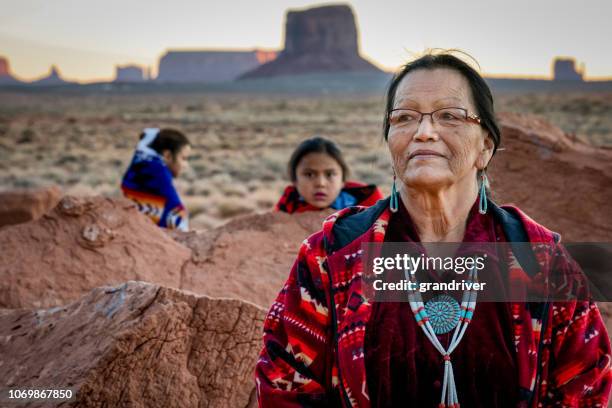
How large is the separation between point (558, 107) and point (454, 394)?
3997 centimetres

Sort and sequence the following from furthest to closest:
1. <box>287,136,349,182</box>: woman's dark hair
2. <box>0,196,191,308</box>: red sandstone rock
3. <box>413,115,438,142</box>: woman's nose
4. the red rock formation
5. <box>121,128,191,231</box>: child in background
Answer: the red rock formation
<box>121,128,191,231</box>: child in background
<box>287,136,349,182</box>: woman's dark hair
<box>0,196,191,308</box>: red sandstone rock
<box>413,115,438,142</box>: woman's nose

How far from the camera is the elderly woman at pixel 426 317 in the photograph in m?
1.87

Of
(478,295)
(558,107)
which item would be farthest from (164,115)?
(478,295)

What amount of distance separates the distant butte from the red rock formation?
112521 millimetres

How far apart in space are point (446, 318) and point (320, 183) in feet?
12.2

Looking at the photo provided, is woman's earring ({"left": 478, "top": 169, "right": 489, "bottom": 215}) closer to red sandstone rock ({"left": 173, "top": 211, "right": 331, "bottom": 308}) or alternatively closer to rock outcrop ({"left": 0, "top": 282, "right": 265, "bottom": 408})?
rock outcrop ({"left": 0, "top": 282, "right": 265, "bottom": 408})

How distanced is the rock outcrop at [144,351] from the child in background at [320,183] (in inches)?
108

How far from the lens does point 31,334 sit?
122 inches

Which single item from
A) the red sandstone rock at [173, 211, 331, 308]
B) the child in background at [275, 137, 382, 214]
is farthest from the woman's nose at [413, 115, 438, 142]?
the child in background at [275, 137, 382, 214]

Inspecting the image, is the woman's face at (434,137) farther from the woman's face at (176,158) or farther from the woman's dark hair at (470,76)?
the woman's face at (176,158)

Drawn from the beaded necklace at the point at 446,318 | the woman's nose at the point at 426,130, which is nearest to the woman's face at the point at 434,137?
the woman's nose at the point at 426,130

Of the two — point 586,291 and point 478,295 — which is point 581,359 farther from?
point 478,295

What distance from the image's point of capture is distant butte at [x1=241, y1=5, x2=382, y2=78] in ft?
392

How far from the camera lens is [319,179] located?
5.60 m
